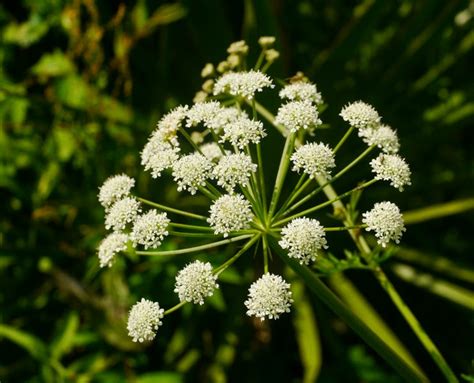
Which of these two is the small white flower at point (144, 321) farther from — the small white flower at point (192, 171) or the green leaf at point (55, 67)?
the green leaf at point (55, 67)

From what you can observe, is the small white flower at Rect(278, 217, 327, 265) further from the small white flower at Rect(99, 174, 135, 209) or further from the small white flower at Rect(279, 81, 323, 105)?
the small white flower at Rect(99, 174, 135, 209)

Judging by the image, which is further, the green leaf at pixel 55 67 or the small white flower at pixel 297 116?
the green leaf at pixel 55 67

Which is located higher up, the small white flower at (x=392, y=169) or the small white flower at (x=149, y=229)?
the small white flower at (x=149, y=229)

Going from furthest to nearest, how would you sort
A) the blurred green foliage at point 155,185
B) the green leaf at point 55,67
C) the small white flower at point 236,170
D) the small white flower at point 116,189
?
the green leaf at point 55,67
the blurred green foliage at point 155,185
the small white flower at point 116,189
the small white flower at point 236,170

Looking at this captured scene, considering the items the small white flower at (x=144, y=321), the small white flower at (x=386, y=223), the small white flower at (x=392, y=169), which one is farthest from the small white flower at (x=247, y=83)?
the small white flower at (x=144, y=321)

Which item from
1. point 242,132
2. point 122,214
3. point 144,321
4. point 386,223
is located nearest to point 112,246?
point 122,214
